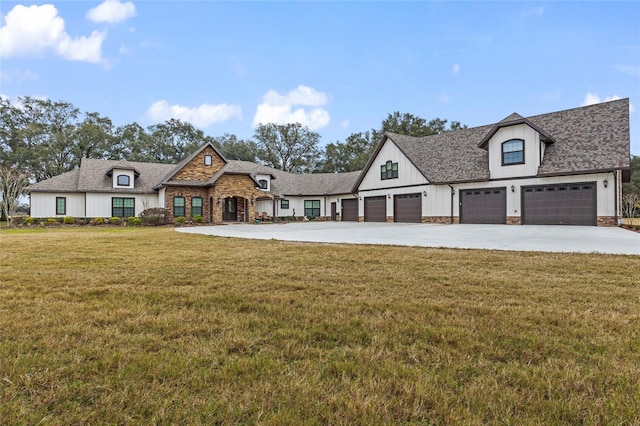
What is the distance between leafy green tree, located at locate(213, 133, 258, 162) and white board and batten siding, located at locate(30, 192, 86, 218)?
19.5m

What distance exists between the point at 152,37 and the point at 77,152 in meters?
26.2

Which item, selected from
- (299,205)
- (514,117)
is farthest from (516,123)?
(299,205)

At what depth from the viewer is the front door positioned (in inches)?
1070

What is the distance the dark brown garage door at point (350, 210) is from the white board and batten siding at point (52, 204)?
65.6 ft

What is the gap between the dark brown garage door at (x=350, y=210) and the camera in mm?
28375

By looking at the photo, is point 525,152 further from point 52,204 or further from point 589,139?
point 52,204

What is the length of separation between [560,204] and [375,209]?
1121 centimetres

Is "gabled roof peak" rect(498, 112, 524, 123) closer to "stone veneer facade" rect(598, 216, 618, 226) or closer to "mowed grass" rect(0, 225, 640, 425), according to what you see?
"stone veneer facade" rect(598, 216, 618, 226)

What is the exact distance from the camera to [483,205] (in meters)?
19.0

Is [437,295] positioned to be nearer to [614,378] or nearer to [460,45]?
[614,378]

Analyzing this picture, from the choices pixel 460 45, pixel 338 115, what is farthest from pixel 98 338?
pixel 338 115

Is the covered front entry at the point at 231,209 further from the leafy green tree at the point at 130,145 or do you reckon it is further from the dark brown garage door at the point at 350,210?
the leafy green tree at the point at 130,145

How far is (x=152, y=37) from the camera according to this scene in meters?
15.0

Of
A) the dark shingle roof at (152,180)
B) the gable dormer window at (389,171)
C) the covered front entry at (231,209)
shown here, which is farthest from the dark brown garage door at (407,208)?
the covered front entry at (231,209)
